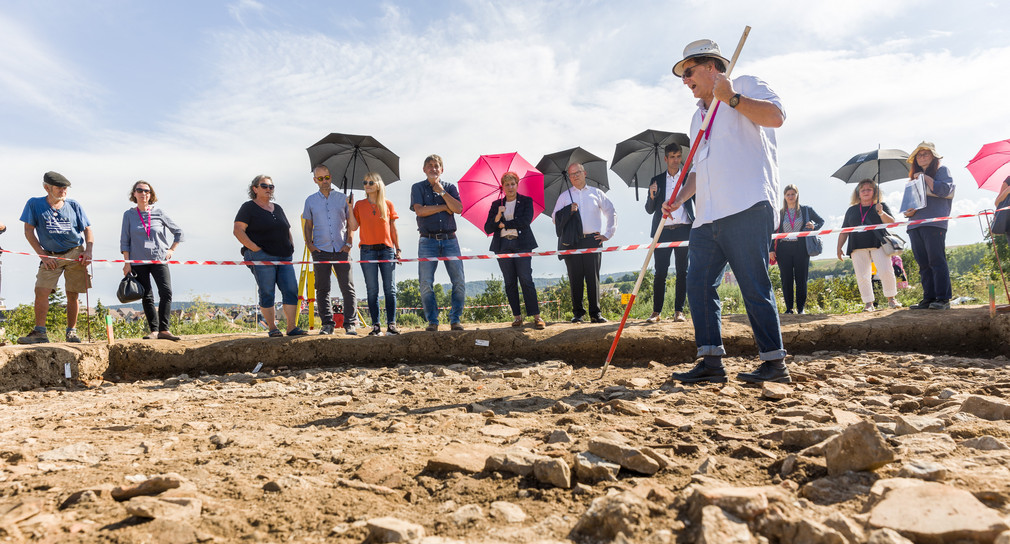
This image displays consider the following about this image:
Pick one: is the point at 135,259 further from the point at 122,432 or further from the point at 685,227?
the point at 685,227

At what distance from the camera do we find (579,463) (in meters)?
1.81

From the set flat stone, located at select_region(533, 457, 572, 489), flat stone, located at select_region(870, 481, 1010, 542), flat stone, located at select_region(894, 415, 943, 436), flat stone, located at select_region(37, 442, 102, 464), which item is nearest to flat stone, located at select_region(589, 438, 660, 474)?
flat stone, located at select_region(533, 457, 572, 489)

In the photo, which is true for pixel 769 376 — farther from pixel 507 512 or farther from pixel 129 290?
pixel 129 290

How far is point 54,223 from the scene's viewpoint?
18.7 ft

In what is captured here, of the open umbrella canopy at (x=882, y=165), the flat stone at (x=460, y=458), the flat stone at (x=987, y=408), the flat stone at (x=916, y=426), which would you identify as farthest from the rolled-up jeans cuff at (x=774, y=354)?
the open umbrella canopy at (x=882, y=165)

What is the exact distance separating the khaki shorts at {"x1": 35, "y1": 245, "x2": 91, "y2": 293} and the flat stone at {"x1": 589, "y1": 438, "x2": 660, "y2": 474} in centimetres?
612

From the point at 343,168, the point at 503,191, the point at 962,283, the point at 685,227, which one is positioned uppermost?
the point at 343,168

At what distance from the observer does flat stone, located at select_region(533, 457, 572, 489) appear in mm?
1746

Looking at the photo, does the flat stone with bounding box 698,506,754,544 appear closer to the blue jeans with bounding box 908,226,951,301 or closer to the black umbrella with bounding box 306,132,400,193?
the blue jeans with bounding box 908,226,951,301

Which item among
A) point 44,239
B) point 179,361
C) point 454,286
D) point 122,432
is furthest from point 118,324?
point 122,432

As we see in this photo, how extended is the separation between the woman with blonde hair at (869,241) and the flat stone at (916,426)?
17.0 ft

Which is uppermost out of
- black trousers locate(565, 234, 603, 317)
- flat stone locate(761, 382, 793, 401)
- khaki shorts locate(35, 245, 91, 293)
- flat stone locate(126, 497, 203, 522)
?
khaki shorts locate(35, 245, 91, 293)

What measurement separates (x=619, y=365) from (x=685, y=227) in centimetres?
185

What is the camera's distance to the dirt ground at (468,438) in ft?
5.16
